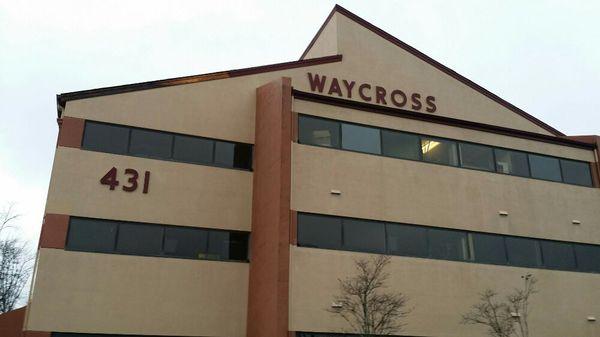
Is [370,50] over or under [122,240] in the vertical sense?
over

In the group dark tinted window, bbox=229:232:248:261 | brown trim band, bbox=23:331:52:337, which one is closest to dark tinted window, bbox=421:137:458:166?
dark tinted window, bbox=229:232:248:261

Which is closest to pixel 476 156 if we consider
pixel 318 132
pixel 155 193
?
pixel 318 132

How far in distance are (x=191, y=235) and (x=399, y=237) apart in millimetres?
8397

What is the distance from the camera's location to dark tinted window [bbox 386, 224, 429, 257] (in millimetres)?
22312

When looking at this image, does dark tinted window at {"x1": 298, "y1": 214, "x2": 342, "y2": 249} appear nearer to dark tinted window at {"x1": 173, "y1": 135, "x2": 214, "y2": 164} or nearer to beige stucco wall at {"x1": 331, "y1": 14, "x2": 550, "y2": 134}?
dark tinted window at {"x1": 173, "y1": 135, "x2": 214, "y2": 164}

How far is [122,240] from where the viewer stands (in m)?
21.3

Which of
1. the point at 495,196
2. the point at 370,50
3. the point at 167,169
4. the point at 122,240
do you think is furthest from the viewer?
the point at 370,50

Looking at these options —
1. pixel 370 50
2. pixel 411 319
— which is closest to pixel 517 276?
pixel 411 319

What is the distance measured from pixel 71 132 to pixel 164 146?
362 cm

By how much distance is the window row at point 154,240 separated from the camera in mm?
20891

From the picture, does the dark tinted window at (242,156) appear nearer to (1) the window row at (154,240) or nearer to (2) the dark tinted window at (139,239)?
(1) the window row at (154,240)

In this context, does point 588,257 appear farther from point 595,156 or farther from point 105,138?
point 105,138

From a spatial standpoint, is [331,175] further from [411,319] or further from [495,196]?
[495,196]

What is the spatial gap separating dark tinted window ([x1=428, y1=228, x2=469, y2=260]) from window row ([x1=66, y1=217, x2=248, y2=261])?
7.73 m
